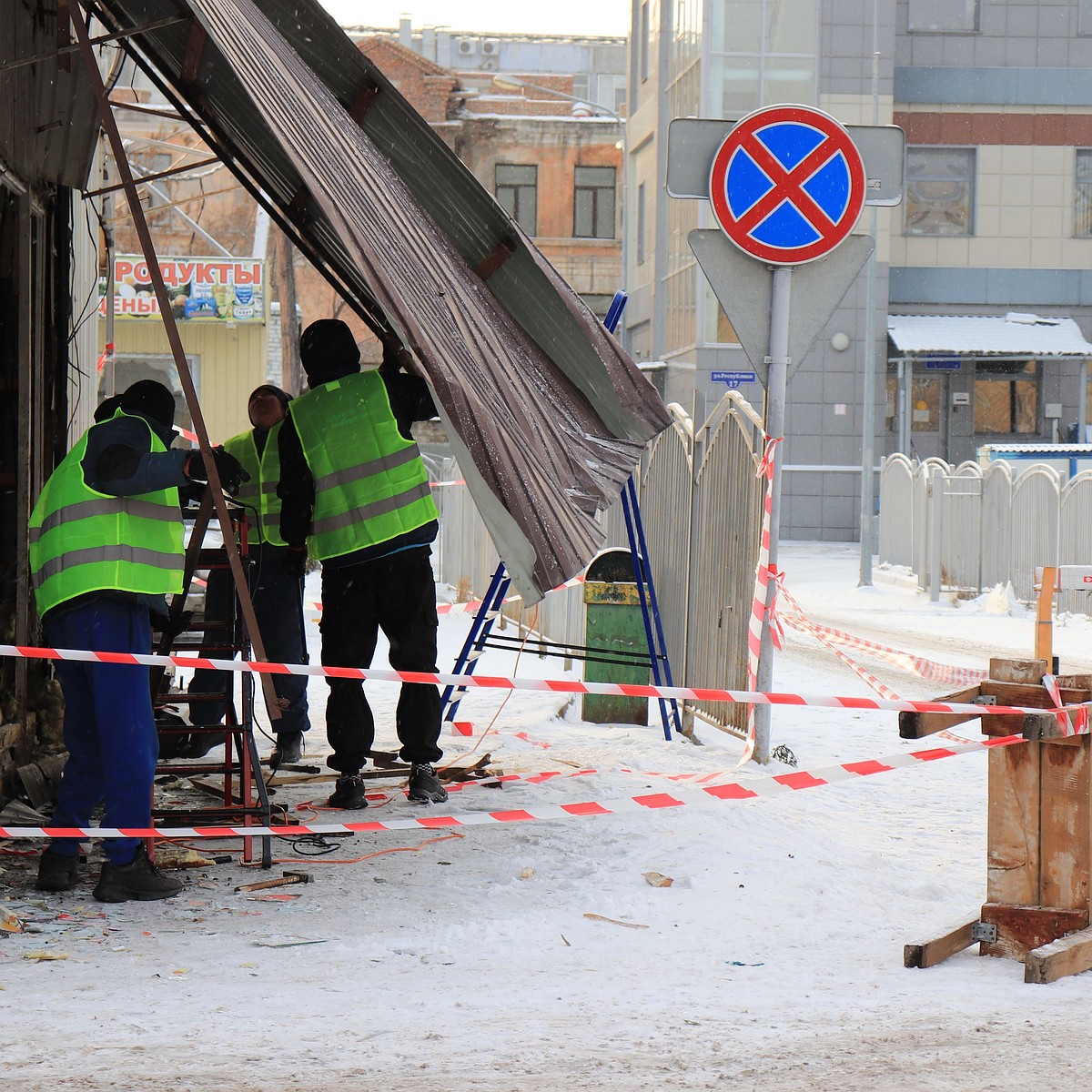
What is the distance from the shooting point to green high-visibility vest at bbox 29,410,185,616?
4805 mm

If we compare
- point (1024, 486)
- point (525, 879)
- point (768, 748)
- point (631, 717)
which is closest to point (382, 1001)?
point (525, 879)

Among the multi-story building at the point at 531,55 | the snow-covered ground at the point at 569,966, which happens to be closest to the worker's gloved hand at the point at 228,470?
the snow-covered ground at the point at 569,966

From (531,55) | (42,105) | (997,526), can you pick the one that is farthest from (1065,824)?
(531,55)

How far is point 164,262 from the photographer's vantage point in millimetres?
22875

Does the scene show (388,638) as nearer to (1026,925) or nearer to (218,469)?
(218,469)

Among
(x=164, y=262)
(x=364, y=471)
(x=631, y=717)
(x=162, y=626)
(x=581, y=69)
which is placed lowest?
(x=631, y=717)

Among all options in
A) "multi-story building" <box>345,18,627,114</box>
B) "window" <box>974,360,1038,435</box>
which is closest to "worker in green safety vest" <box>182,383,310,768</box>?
"window" <box>974,360,1038,435</box>

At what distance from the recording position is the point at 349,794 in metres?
6.23

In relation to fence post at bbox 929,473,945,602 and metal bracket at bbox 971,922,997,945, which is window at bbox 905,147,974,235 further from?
metal bracket at bbox 971,922,997,945

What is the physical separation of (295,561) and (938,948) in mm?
3270

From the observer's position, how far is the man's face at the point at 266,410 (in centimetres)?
730

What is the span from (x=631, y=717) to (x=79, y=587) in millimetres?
Result: 4169

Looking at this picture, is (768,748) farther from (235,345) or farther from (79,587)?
(235,345)

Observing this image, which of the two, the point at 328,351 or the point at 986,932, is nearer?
the point at 986,932
